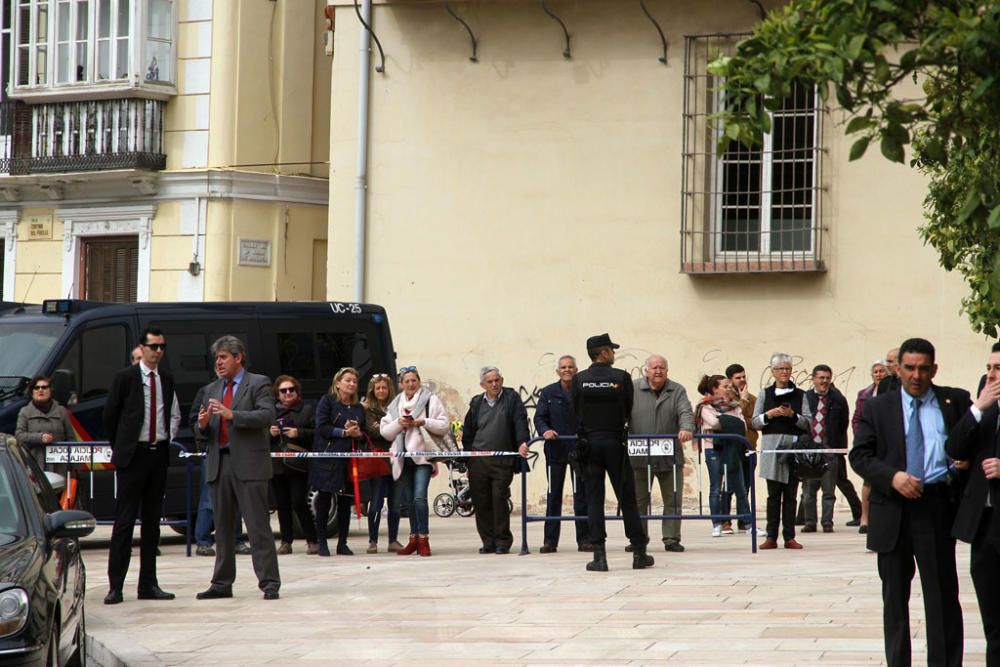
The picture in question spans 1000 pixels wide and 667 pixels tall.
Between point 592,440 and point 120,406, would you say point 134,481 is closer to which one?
point 120,406

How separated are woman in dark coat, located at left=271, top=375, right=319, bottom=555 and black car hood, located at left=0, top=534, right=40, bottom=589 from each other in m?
8.16

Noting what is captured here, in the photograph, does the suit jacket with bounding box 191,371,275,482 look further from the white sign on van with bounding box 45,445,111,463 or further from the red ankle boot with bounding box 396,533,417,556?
the white sign on van with bounding box 45,445,111,463

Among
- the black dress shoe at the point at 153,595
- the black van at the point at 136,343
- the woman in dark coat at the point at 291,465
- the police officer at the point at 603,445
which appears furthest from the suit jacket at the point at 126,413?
the black van at the point at 136,343

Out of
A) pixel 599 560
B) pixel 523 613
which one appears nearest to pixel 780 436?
pixel 599 560

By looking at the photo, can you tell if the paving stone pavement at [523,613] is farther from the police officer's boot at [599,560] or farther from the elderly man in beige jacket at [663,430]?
the elderly man in beige jacket at [663,430]

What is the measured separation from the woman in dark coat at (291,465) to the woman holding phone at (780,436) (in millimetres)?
4314

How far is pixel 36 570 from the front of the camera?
8.55 m

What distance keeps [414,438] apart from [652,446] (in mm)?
2248

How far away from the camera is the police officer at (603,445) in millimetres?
14609

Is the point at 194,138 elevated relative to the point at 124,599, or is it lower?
elevated

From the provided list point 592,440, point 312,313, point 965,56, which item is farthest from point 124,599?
point 965,56

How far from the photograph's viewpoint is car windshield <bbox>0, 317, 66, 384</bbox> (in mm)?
17938

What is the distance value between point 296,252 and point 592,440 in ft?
39.9

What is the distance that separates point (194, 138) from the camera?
2542 cm
